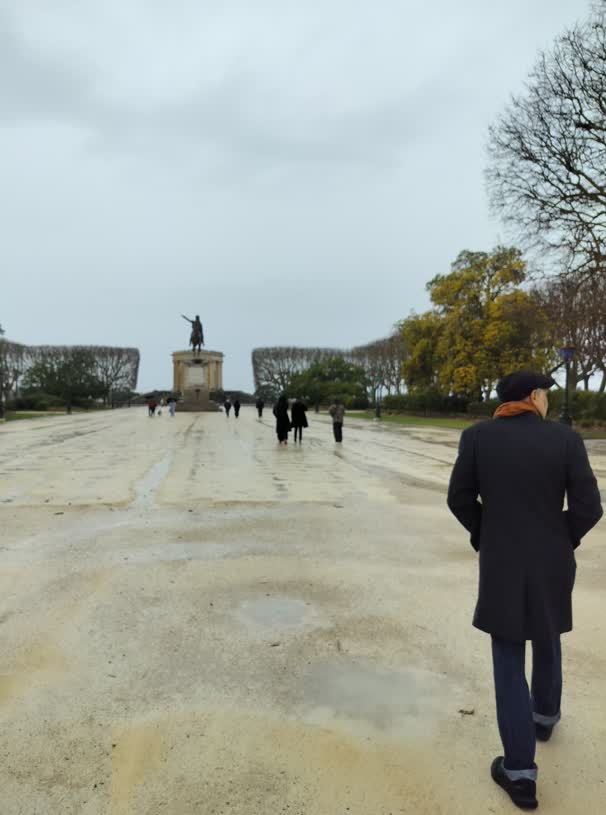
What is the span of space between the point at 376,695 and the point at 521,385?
193 centimetres

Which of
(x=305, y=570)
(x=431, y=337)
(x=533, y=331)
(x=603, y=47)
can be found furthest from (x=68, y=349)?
(x=305, y=570)

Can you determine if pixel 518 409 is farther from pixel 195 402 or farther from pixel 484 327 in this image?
pixel 195 402

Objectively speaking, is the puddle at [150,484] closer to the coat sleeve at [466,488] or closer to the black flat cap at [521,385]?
the coat sleeve at [466,488]

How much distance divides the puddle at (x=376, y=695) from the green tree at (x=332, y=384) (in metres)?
62.7

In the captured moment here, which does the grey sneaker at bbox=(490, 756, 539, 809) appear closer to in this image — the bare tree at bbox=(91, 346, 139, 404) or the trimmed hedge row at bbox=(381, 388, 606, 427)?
the trimmed hedge row at bbox=(381, 388, 606, 427)

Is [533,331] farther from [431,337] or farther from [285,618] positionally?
[285,618]

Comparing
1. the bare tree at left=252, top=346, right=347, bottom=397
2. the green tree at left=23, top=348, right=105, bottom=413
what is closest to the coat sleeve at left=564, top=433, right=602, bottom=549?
the green tree at left=23, top=348, right=105, bottom=413

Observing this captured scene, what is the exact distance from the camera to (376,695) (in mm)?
3637

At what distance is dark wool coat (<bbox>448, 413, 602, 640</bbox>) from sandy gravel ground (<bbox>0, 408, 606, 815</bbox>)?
30.1 inches

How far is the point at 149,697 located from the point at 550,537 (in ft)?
7.51

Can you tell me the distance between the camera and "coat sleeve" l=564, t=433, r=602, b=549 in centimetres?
282

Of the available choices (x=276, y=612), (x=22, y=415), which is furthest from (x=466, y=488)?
(x=22, y=415)

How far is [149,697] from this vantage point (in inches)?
140

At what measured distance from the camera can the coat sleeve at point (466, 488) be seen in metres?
2.98
